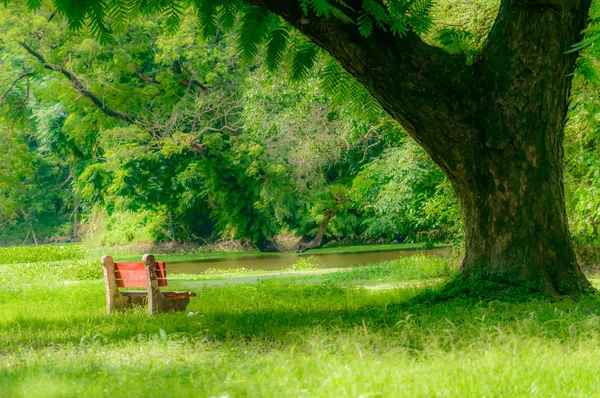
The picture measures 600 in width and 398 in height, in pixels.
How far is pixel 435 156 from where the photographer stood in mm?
9922

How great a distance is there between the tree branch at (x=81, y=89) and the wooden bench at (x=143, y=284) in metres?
19.3

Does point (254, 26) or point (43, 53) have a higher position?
point (43, 53)

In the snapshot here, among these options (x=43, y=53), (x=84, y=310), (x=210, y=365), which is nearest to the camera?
(x=210, y=365)

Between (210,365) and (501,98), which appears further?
(501,98)

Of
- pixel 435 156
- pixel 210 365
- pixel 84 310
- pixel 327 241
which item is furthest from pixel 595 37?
pixel 327 241

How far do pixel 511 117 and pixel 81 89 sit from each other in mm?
23421

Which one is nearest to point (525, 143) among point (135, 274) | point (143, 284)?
point (143, 284)

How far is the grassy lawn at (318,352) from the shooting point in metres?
5.02

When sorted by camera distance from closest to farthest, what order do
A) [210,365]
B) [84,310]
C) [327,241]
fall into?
[210,365] → [84,310] → [327,241]

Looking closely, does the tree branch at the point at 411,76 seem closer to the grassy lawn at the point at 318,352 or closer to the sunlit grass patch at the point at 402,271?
the grassy lawn at the point at 318,352

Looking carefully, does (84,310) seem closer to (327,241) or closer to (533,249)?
(533,249)

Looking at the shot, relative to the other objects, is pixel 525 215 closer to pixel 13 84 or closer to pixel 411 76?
pixel 411 76

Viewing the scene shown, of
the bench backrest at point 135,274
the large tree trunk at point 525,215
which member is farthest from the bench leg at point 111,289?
the large tree trunk at point 525,215

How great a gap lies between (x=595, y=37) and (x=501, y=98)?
7.50ft
